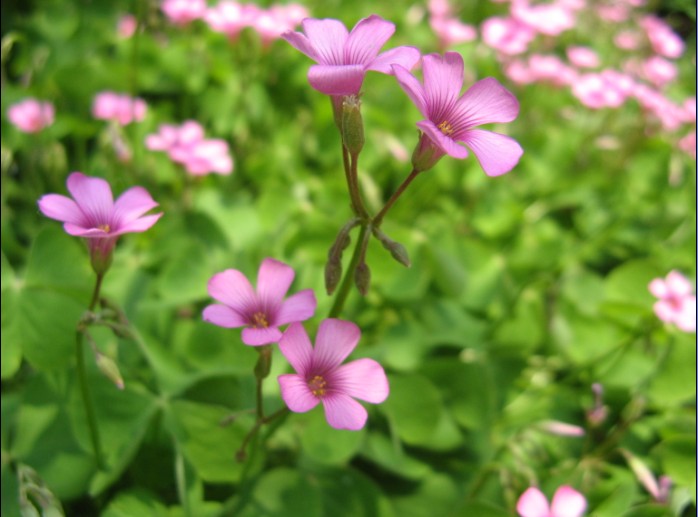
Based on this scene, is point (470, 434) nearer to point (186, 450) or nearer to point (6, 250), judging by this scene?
point (186, 450)

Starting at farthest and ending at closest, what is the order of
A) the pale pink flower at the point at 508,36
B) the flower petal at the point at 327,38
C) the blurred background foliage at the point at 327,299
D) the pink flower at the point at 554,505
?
→ 1. the pale pink flower at the point at 508,36
2. the blurred background foliage at the point at 327,299
3. the pink flower at the point at 554,505
4. the flower petal at the point at 327,38

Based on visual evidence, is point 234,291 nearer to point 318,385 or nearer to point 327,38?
point 318,385

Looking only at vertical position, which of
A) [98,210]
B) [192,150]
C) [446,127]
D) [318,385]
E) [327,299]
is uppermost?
[446,127]

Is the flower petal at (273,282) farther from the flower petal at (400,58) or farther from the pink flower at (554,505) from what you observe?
the pink flower at (554,505)

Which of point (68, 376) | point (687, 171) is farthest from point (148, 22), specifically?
point (687, 171)

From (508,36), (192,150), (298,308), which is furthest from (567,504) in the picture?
(508,36)

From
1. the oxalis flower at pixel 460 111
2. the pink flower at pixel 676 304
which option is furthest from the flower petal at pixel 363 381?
the pink flower at pixel 676 304

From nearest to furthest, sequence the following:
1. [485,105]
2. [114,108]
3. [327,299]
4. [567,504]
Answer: [485,105] → [567,504] → [327,299] → [114,108]
